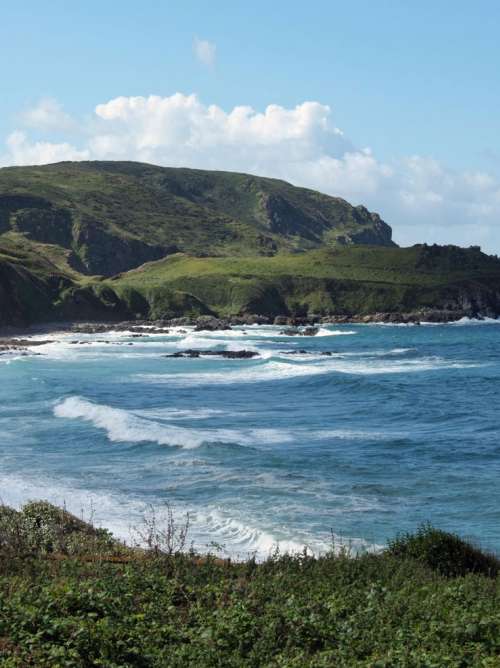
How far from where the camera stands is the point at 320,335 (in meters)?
129

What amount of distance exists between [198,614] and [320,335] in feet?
387

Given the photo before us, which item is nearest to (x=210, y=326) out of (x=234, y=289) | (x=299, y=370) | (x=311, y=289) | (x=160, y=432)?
(x=234, y=289)

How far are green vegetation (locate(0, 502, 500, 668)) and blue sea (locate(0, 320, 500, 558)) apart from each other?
2917 millimetres

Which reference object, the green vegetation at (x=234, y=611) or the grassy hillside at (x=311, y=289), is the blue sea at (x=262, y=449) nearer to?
the green vegetation at (x=234, y=611)

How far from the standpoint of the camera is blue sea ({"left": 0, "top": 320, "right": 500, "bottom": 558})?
2398 cm

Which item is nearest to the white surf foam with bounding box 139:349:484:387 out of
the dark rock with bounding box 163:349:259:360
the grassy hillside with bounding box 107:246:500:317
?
the dark rock with bounding box 163:349:259:360

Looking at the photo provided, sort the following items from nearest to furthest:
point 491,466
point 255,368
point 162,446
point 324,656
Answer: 1. point 324,656
2. point 491,466
3. point 162,446
4. point 255,368

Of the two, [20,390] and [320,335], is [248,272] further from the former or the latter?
[20,390]

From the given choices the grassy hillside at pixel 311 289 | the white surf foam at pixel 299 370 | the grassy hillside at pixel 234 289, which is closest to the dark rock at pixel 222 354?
the white surf foam at pixel 299 370

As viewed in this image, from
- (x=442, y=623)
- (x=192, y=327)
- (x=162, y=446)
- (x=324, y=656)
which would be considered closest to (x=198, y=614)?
(x=324, y=656)

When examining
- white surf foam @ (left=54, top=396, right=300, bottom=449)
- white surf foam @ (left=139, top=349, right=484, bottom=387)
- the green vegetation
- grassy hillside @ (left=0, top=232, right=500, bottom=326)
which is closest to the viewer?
the green vegetation

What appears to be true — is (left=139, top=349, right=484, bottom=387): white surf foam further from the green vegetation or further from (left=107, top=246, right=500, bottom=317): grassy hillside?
(left=107, top=246, right=500, bottom=317): grassy hillside

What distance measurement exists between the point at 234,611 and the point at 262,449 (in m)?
22.5

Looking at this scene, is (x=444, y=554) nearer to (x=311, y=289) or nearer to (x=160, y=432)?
(x=160, y=432)
